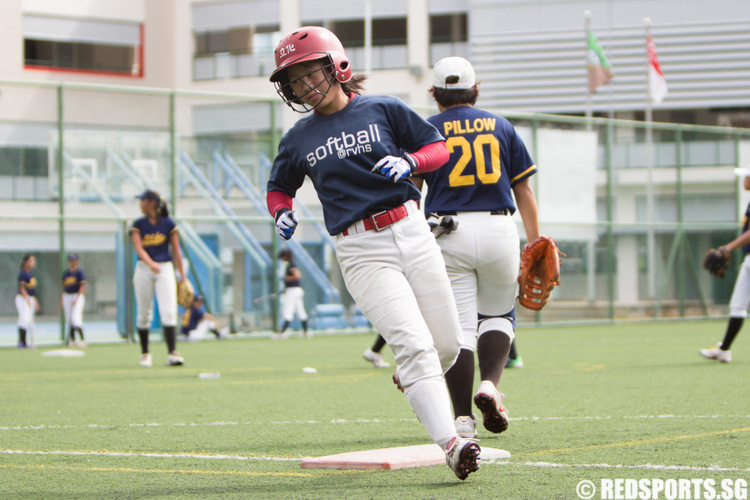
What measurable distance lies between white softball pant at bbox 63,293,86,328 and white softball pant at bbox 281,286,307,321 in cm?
380

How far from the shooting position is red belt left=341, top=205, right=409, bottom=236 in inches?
180

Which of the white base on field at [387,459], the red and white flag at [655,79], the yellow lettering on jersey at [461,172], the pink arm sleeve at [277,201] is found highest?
the red and white flag at [655,79]

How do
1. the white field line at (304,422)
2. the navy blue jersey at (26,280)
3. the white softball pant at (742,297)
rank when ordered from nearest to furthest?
1. the white field line at (304,422)
2. the white softball pant at (742,297)
3. the navy blue jersey at (26,280)

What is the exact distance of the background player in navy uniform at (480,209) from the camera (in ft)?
18.5

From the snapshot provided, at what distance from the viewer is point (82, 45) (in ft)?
110

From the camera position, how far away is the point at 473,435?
529cm

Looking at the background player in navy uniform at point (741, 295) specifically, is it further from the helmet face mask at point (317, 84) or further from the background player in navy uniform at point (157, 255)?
the helmet face mask at point (317, 84)

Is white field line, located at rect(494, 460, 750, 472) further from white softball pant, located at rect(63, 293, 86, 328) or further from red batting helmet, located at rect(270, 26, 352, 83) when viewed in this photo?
white softball pant, located at rect(63, 293, 86, 328)

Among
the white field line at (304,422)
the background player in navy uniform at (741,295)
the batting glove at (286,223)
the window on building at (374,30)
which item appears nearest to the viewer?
the batting glove at (286,223)

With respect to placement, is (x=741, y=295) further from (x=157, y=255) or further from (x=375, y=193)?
(x=375, y=193)

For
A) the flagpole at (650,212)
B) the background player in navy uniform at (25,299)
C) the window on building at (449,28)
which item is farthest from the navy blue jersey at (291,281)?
the window on building at (449,28)

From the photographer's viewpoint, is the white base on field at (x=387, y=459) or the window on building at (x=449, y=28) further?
the window on building at (x=449, y=28)

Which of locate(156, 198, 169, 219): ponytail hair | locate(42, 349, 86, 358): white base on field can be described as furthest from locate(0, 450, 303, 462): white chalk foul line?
locate(42, 349, 86, 358): white base on field

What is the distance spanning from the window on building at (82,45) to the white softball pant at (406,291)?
98.3 ft
